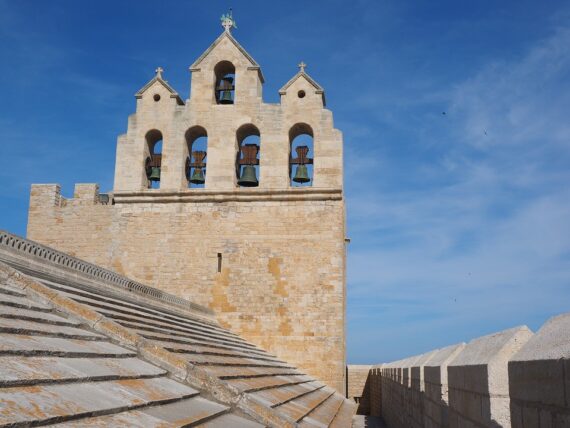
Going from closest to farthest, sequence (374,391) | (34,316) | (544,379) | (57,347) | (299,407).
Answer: (544,379) < (57,347) < (34,316) < (299,407) < (374,391)

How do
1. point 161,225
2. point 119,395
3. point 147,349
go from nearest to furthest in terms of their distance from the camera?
point 119,395
point 147,349
point 161,225

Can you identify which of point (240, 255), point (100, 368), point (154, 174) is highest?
point (154, 174)

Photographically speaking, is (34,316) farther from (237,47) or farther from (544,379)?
(237,47)

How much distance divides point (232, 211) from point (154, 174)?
2.54 m

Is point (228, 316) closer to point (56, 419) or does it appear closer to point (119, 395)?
point (119, 395)

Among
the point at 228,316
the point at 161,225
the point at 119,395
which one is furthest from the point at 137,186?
the point at 119,395

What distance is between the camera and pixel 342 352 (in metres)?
14.1

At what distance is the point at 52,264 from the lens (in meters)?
7.32

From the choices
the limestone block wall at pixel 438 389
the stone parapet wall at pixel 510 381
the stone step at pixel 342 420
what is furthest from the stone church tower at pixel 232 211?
the stone parapet wall at pixel 510 381

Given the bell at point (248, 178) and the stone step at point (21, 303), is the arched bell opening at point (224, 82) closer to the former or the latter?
the bell at point (248, 178)

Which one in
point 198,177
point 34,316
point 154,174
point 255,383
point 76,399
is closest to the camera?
point 76,399

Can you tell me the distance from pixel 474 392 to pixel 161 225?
41.1 ft

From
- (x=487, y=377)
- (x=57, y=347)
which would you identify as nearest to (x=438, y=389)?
(x=487, y=377)

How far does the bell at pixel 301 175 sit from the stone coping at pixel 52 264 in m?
5.75
